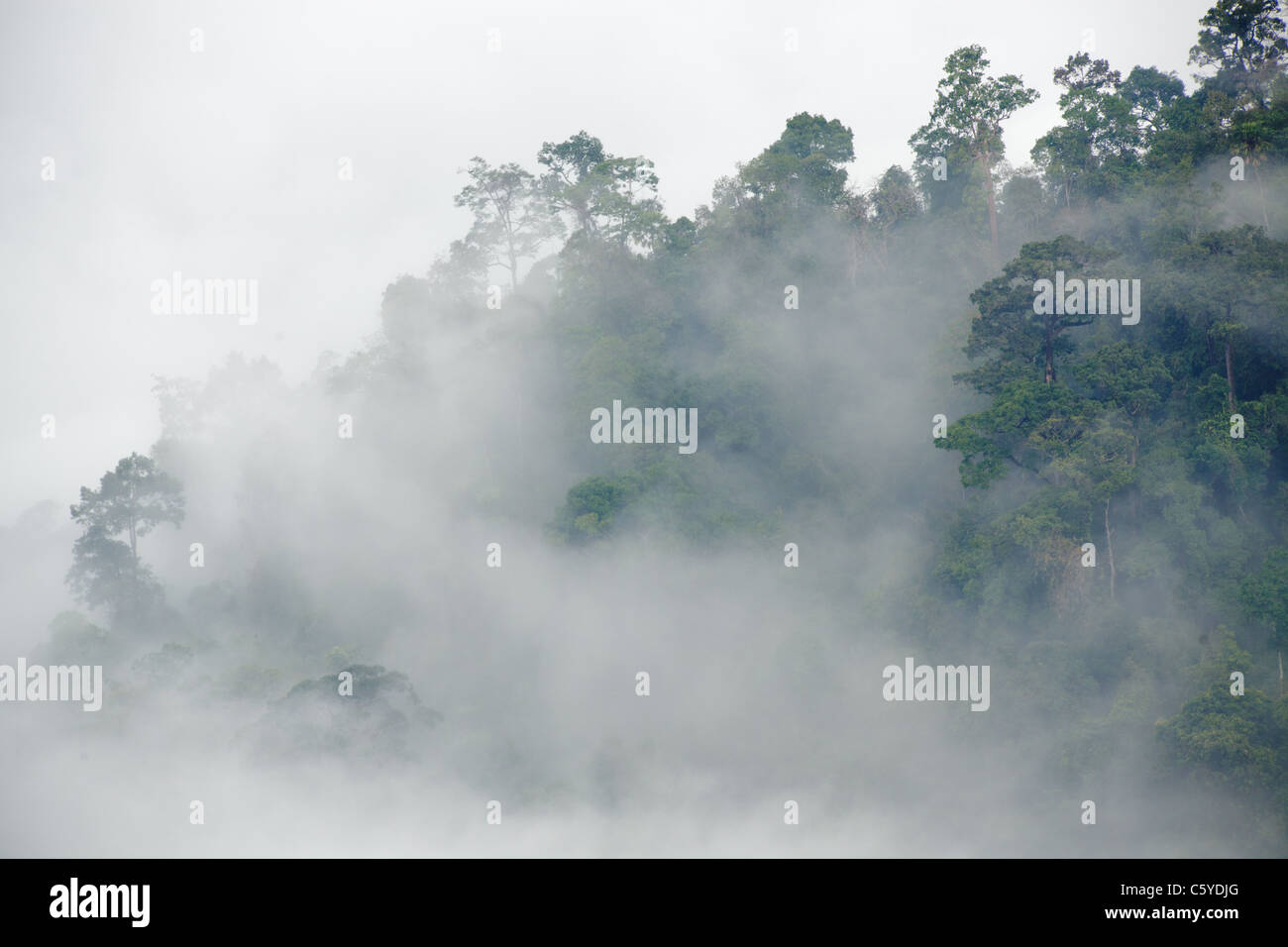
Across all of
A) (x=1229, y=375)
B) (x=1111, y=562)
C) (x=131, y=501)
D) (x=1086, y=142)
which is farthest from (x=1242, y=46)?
(x=131, y=501)

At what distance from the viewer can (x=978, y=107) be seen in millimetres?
43812

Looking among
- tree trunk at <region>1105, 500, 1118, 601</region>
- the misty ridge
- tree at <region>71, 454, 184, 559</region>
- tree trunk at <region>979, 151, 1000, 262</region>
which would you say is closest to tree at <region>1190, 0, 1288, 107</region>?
the misty ridge

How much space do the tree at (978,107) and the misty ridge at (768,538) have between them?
7.4 inches

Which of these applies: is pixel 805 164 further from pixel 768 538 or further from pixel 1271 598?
pixel 1271 598

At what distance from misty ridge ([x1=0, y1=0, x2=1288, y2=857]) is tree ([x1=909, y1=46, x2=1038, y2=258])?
19 centimetres

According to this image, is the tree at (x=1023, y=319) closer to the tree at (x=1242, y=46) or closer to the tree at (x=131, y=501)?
the tree at (x=1242, y=46)

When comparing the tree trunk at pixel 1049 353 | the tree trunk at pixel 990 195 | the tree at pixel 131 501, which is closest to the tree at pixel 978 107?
the tree trunk at pixel 990 195

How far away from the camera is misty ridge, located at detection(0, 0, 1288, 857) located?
3478 centimetres

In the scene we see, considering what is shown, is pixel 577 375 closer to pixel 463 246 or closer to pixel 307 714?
pixel 463 246

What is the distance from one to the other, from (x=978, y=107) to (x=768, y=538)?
51.5ft

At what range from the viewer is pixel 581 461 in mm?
46781

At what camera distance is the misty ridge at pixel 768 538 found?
34.8 metres

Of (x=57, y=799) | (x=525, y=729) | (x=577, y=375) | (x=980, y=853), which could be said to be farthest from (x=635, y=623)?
(x=57, y=799)

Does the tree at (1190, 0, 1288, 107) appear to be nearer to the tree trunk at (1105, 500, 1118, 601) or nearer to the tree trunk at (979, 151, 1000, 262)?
the tree trunk at (979, 151, 1000, 262)
